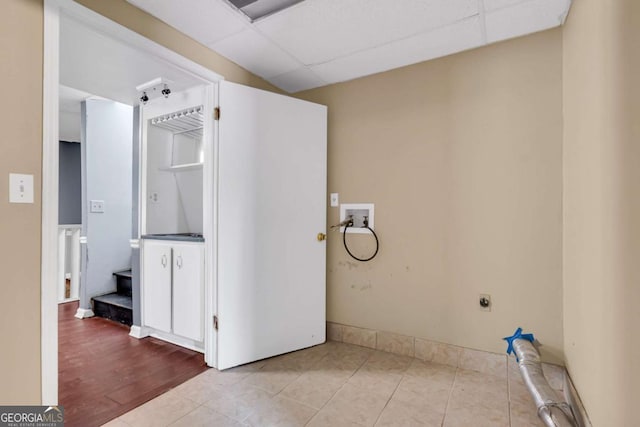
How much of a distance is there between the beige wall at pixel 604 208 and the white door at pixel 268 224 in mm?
1638

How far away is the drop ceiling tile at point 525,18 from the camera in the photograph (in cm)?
169

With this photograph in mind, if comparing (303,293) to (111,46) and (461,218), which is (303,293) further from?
(111,46)

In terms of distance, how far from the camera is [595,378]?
1282mm

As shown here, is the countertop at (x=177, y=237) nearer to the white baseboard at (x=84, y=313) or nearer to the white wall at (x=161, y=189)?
the white wall at (x=161, y=189)

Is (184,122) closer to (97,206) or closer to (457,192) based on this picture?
(97,206)

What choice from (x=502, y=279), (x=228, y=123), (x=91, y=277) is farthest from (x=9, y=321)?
(x=502, y=279)

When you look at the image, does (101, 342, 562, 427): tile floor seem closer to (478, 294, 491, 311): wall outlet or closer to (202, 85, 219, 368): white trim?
(202, 85, 219, 368): white trim

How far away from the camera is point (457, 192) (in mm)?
2162

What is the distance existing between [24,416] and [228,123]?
72.0 inches

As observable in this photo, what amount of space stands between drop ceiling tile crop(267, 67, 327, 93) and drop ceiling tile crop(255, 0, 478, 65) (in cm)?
35

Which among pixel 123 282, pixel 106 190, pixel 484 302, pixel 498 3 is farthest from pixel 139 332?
pixel 498 3

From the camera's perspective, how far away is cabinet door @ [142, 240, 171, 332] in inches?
100

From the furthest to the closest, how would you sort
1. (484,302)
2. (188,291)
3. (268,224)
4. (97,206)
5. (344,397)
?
(97,206), (188,291), (268,224), (484,302), (344,397)

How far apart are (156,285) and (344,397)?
71.8 inches
